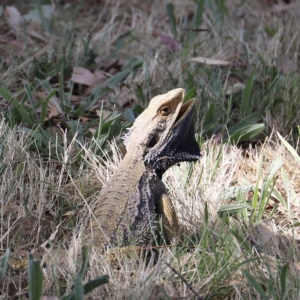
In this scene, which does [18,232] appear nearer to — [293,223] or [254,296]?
[254,296]

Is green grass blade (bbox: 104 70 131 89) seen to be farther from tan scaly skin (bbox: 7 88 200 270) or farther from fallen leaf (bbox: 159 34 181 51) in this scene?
tan scaly skin (bbox: 7 88 200 270)

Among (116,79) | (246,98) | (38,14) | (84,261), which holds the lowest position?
(246,98)

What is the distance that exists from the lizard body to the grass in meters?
0.16

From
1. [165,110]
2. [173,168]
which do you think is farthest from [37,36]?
[165,110]

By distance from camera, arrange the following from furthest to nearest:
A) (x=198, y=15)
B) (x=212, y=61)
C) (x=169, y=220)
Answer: (x=198, y=15) < (x=212, y=61) < (x=169, y=220)

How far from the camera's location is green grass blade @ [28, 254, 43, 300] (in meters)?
3.00

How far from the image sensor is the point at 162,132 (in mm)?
3979

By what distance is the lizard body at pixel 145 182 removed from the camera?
3.58 meters

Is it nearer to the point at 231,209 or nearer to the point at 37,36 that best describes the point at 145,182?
the point at 231,209

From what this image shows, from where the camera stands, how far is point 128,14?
7.95m

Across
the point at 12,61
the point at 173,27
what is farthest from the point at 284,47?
the point at 12,61

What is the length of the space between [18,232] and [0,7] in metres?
3.94

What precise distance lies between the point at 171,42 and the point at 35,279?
→ 4085mm

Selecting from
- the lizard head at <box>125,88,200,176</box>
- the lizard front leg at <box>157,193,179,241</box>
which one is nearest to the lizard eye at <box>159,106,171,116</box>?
the lizard head at <box>125,88,200,176</box>
